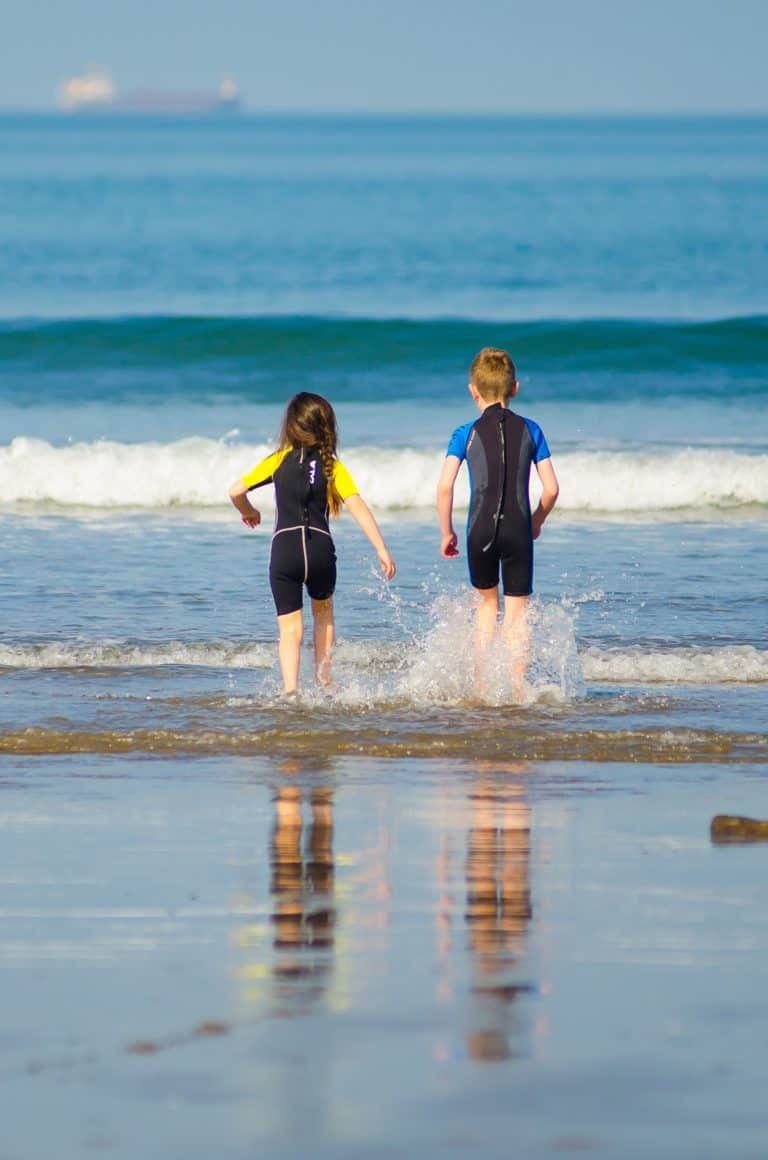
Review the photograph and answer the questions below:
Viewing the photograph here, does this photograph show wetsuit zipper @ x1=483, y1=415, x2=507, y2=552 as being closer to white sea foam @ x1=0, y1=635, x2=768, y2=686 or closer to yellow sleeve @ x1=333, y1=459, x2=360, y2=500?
white sea foam @ x1=0, y1=635, x2=768, y2=686

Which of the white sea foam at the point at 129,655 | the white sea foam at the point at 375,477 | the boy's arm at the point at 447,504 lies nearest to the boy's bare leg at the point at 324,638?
the boy's arm at the point at 447,504

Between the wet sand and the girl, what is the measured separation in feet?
4.86

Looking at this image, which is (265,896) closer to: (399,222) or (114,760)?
(114,760)

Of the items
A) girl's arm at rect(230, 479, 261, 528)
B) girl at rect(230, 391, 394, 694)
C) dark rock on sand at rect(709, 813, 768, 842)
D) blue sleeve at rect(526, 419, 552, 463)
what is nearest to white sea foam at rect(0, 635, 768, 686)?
girl at rect(230, 391, 394, 694)

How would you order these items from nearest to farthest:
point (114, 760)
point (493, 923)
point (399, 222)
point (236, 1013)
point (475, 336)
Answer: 1. point (236, 1013)
2. point (493, 923)
3. point (114, 760)
4. point (475, 336)
5. point (399, 222)

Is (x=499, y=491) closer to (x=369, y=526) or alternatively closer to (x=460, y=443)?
(x=460, y=443)

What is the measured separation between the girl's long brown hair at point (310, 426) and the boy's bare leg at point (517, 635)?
1101 mm

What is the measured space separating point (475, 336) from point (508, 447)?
58.5ft

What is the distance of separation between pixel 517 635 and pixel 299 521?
1.15 m

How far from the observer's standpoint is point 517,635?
26.5 feet

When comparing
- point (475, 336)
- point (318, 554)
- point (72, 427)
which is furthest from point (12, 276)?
point (318, 554)

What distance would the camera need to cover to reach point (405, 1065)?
3773mm

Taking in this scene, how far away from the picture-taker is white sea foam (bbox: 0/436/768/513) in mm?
15461

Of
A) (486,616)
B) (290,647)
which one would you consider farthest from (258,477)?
(486,616)
